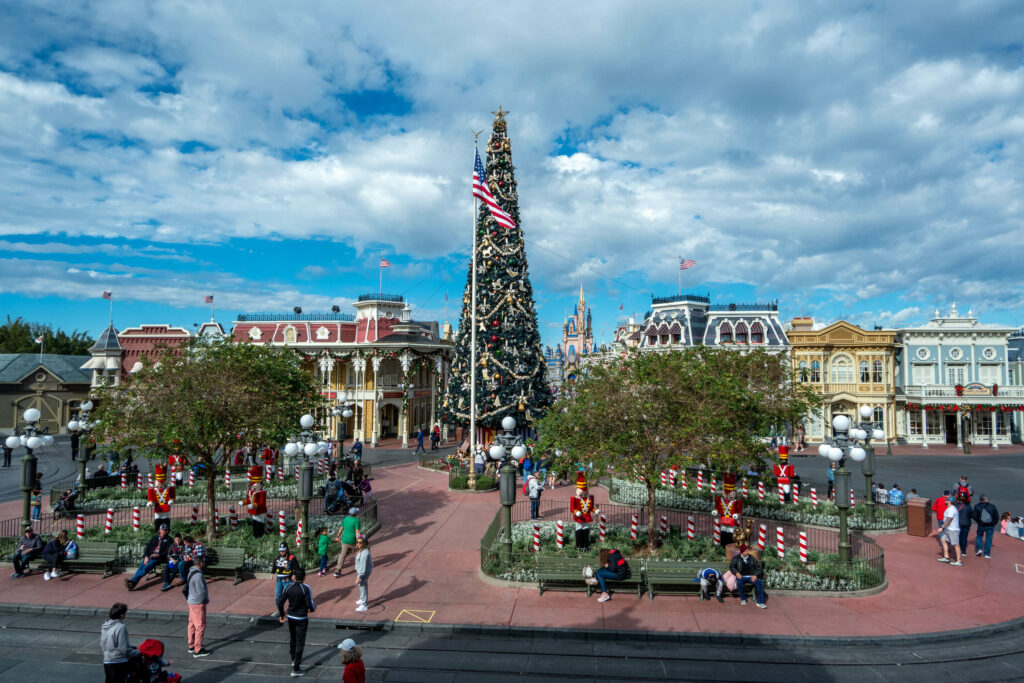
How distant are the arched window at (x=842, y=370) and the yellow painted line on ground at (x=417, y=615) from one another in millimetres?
44622

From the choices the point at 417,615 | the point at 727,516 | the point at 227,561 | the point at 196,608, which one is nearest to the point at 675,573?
the point at 727,516

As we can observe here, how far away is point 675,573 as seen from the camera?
1326cm

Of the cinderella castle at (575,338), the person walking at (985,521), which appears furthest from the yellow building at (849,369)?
the cinderella castle at (575,338)

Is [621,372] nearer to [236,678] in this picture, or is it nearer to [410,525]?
[410,525]

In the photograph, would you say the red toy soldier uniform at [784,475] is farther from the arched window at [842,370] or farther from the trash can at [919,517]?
the arched window at [842,370]

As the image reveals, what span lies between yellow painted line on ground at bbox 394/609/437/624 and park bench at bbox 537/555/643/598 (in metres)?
2.69

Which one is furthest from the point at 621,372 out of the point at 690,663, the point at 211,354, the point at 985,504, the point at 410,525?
the point at 211,354

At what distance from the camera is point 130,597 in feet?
43.7

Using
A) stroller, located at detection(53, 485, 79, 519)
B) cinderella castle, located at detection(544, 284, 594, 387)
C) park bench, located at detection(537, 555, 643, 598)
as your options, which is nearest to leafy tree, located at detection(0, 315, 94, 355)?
stroller, located at detection(53, 485, 79, 519)

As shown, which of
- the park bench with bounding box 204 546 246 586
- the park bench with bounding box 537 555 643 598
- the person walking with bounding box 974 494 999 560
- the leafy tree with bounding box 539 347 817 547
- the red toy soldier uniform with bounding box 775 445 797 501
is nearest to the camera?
the park bench with bounding box 537 555 643 598

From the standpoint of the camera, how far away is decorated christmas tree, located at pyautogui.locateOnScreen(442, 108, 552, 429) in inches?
1198

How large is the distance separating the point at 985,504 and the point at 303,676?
1772 centimetres

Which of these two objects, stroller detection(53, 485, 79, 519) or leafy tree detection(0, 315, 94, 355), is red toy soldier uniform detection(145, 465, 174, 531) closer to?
stroller detection(53, 485, 79, 519)

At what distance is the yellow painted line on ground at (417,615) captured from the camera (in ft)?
39.6
